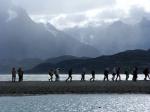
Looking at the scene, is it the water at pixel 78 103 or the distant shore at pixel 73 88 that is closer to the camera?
the water at pixel 78 103

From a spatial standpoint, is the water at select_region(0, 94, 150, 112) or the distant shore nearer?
the water at select_region(0, 94, 150, 112)

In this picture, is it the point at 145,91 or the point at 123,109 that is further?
the point at 145,91

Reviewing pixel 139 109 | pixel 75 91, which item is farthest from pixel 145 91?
pixel 139 109

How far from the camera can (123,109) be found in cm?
5575

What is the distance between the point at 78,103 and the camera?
61.2 m

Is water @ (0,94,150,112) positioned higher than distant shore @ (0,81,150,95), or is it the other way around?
distant shore @ (0,81,150,95)

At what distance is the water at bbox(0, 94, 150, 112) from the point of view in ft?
183

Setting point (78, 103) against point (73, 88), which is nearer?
point (78, 103)

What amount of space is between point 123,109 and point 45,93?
1600 cm

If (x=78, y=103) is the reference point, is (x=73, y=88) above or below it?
above

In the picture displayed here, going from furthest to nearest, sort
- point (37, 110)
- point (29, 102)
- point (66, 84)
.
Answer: point (66, 84) < point (29, 102) < point (37, 110)

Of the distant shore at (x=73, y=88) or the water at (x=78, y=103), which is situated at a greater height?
the distant shore at (x=73, y=88)

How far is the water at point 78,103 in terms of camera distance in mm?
55875

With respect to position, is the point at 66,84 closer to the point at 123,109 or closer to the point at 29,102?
the point at 29,102
